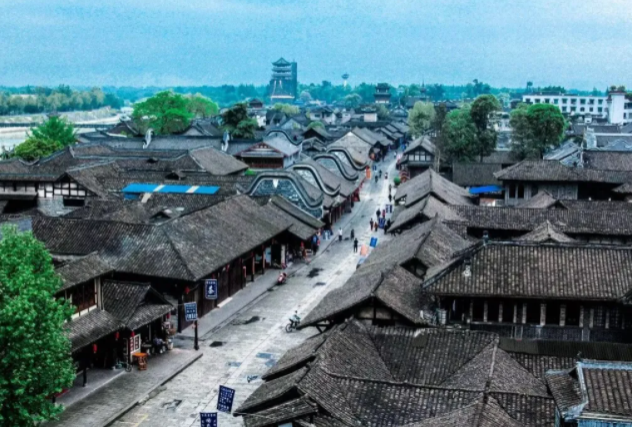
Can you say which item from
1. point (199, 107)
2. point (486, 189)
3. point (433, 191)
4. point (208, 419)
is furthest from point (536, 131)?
point (199, 107)

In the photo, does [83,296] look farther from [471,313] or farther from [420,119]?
[420,119]

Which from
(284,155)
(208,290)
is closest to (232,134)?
(284,155)

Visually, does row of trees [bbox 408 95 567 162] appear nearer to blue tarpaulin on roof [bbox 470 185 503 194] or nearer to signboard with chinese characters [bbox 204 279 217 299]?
blue tarpaulin on roof [bbox 470 185 503 194]

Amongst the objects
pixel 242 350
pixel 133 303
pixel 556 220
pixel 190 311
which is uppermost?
pixel 556 220

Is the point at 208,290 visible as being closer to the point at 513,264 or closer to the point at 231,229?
the point at 231,229

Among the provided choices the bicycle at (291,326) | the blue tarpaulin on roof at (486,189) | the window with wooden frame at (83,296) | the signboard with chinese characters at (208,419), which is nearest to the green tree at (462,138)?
the blue tarpaulin on roof at (486,189)

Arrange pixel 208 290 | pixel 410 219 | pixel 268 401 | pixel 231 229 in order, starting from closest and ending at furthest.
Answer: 1. pixel 268 401
2. pixel 208 290
3. pixel 231 229
4. pixel 410 219

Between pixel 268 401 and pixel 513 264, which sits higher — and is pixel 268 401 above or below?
below

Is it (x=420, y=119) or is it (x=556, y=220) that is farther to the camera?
(x=420, y=119)
